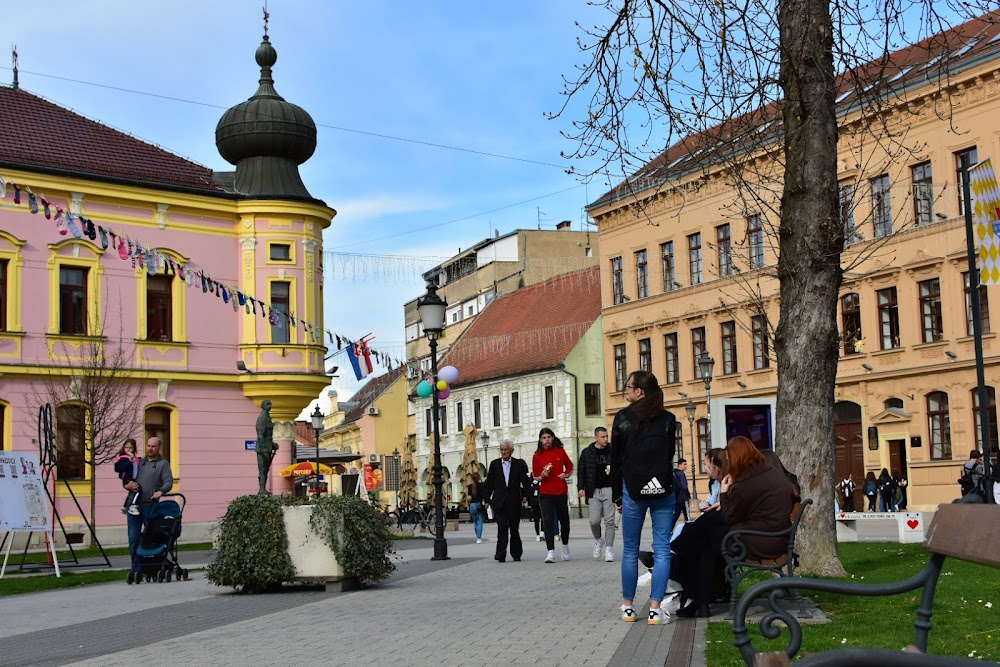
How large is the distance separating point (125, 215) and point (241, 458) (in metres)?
7.90

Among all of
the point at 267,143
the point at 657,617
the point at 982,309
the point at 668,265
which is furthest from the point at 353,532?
the point at 668,265

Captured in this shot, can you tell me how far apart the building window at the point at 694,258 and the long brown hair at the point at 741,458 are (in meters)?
45.8

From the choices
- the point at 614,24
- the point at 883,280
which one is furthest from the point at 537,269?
the point at 614,24

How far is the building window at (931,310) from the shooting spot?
4409cm

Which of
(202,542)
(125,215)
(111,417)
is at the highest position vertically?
(125,215)

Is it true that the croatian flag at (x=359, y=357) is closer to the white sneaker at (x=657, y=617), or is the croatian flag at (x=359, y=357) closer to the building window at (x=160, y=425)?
the building window at (x=160, y=425)

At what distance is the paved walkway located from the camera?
30.6 ft

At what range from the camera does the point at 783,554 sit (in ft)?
34.6

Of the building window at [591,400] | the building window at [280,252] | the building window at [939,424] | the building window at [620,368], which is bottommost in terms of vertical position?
the building window at [939,424]

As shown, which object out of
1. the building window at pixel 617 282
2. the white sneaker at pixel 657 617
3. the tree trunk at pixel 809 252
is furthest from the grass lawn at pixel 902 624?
the building window at pixel 617 282

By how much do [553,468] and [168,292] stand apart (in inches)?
915

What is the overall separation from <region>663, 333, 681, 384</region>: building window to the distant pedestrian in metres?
37.0

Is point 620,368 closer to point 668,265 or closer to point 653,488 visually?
point 668,265

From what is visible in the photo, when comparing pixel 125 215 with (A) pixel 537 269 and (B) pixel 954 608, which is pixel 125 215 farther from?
(A) pixel 537 269
